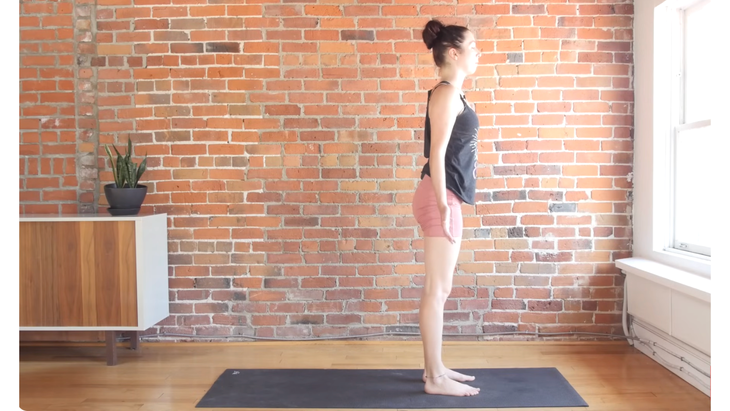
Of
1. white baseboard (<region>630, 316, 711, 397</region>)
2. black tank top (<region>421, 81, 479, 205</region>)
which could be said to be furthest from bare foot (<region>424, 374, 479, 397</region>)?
white baseboard (<region>630, 316, 711, 397</region>)

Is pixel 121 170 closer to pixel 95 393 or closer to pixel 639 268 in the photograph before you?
pixel 95 393

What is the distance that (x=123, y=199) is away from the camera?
3.34m

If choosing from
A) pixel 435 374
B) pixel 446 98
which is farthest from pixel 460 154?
pixel 435 374

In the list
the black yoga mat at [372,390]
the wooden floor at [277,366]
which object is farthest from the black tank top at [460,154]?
the wooden floor at [277,366]

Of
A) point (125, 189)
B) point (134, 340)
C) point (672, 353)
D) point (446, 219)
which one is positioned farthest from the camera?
point (134, 340)

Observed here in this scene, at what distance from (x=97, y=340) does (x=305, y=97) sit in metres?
2.09

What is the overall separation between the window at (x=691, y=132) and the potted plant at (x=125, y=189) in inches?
129

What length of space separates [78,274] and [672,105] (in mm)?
3676

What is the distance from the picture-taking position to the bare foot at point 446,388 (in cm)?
269

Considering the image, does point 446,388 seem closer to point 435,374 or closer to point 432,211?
point 435,374

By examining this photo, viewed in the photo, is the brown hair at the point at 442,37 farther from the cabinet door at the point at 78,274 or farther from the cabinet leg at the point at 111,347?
the cabinet leg at the point at 111,347

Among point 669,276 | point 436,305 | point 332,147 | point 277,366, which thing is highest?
point 332,147

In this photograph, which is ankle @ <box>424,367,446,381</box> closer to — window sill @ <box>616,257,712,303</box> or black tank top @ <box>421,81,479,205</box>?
black tank top @ <box>421,81,479,205</box>

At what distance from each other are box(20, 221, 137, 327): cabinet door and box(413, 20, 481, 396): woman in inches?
68.4
